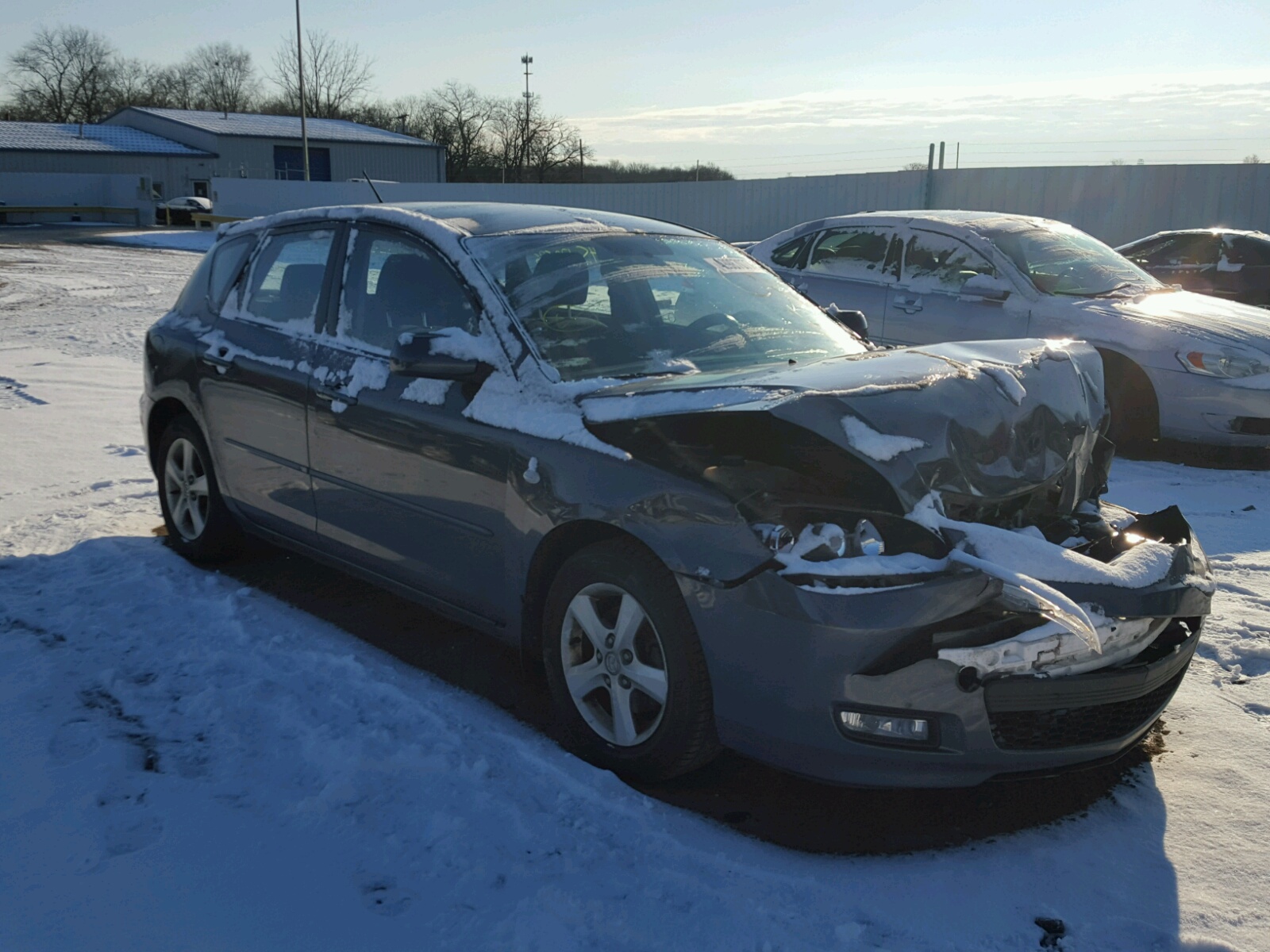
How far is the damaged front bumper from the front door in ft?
3.20

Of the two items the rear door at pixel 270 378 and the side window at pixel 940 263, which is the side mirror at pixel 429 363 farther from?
the side window at pixel 940 263

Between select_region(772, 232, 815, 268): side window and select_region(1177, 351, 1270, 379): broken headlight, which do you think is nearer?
select_region(1177, 351, 1270, 379): broken headlight

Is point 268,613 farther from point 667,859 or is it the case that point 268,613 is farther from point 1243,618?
point 1243,618

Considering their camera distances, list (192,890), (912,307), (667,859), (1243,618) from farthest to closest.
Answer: (912,307) → (1243,618) → (667,859) → (192,890)

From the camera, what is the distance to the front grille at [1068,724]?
2.71m

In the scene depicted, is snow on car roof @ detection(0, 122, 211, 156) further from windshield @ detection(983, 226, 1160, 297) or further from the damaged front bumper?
the damaged front bumper

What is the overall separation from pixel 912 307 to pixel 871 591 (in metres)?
5.90

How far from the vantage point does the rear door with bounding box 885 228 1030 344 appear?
25.0 ft

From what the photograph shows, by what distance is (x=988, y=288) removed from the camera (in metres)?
7.68

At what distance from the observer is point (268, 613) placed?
4.45m

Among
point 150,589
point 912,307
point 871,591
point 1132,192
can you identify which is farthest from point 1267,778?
point 1132,192

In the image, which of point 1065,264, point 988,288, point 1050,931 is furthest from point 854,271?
point 1050,931

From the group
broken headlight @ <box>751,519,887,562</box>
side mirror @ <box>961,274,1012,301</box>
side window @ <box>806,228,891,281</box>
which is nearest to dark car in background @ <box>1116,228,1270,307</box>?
side window @ <box>806,228,891,281</box>

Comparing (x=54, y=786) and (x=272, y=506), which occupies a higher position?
(x=272, y=506)
